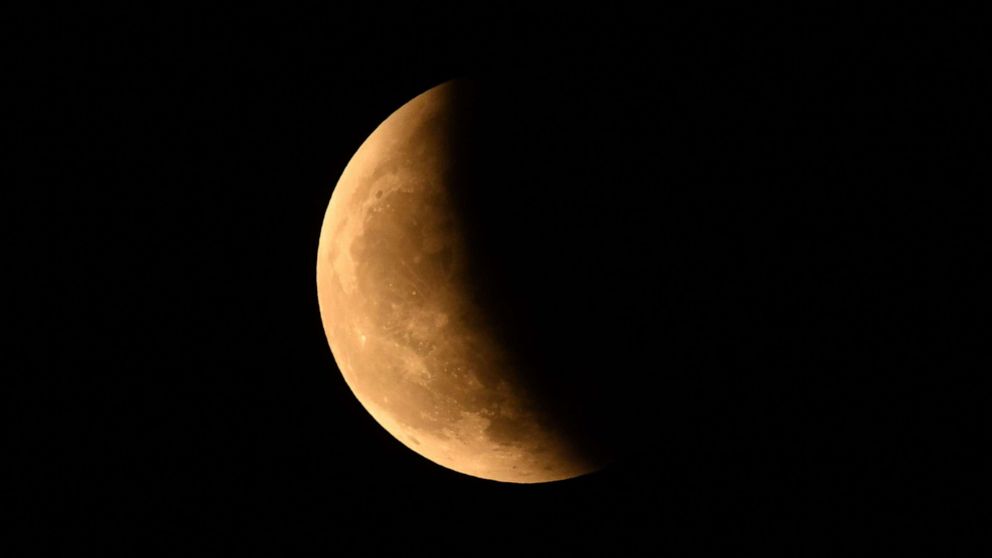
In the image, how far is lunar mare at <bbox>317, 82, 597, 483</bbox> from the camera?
2.26 m

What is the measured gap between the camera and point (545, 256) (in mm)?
2107

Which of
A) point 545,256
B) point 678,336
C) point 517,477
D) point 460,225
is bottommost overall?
point 517,477

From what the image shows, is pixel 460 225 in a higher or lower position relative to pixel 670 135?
lower

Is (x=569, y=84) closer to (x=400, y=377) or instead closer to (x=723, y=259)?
(x=723, y=259)

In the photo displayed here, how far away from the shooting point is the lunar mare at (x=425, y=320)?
2.26 m

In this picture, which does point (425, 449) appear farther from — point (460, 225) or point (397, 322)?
point (460, 225)

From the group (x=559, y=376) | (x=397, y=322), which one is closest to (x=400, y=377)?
(x=397, y=322)

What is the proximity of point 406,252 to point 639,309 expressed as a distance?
1.06 m

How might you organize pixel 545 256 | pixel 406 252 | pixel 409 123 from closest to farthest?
pixel 545 256
pixel 406 252
pixel 409 123

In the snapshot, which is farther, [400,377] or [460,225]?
[400,377]

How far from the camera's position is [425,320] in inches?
90.5

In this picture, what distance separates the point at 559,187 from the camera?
2.14m

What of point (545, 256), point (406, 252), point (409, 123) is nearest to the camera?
point (545, 256)

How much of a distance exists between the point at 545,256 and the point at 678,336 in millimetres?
657
